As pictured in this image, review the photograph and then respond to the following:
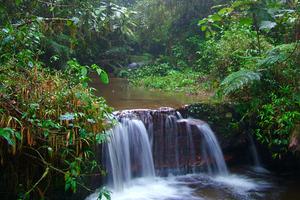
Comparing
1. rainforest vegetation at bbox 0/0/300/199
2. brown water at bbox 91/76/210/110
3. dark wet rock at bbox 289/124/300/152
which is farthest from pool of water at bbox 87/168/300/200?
brown water at bbox 91/76/210/110

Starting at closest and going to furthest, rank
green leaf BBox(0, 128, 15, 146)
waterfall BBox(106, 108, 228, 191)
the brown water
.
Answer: green leaf BBox(0, 128, 15, 146)
waterfall BBox(106, 108, 228, 191)
the brown water

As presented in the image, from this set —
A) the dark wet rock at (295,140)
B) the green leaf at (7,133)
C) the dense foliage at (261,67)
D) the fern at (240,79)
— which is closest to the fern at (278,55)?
the dense foliage at (261,67)

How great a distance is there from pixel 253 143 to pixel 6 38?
19.3 ft

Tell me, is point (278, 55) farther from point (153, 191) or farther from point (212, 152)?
point (153, 191)

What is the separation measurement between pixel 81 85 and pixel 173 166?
134 inches

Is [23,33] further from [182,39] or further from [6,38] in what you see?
[182,39]

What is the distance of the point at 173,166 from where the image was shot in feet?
26.2

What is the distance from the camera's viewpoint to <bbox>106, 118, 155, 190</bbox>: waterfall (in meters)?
7.02

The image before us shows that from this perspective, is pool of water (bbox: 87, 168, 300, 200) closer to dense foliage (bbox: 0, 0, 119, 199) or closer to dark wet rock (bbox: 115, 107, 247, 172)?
dark wet rock (bbox: 115, 107, 247, 172)

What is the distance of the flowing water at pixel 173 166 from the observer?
22.9ft

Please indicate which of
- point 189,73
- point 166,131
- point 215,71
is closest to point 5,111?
point 166,131

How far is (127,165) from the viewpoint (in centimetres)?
732

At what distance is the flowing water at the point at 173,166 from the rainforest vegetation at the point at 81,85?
671 mm

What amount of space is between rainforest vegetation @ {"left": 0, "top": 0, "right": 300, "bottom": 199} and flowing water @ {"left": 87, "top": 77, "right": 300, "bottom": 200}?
0.67m
